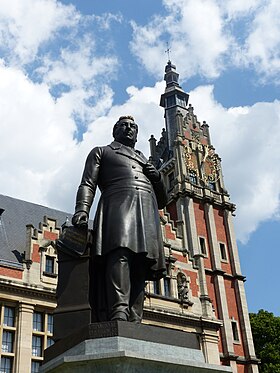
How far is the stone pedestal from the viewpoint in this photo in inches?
176

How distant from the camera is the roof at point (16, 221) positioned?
74.2 ft

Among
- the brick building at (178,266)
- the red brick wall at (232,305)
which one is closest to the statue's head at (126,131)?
the brick building at (178,266)

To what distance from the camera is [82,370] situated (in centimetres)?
454

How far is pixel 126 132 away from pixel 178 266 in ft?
67.6

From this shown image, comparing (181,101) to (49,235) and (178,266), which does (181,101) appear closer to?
(178,266)

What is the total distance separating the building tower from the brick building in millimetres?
59

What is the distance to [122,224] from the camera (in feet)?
18.8

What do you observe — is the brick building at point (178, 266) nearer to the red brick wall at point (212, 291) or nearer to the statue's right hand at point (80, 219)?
the red brick wall at point (212, 291)

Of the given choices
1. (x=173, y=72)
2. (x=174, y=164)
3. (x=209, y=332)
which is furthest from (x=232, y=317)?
(x=173, y=72)

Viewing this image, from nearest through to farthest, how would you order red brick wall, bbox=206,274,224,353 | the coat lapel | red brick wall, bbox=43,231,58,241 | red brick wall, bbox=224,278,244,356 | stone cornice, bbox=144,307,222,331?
the coat lapel, red brick wall, bbox=43,231,58,241, stone cornice, bbox=144,307,222,331, red brick wall, bbox=224,278,244,356, red brick wall, bbox=206,274,224,353

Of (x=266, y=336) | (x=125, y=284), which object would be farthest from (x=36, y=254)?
(x=266, y=336)

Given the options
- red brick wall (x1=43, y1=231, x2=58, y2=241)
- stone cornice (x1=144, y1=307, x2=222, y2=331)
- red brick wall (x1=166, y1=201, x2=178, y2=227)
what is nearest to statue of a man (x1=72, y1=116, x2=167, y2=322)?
red brick wall (x1=43, y1=231, x2=58, y2=241)

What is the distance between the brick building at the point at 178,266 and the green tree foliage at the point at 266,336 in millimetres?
4385

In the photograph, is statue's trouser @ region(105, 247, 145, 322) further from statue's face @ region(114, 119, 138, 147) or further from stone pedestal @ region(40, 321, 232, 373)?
statue's face @ region(114, 119, 138, 147)
